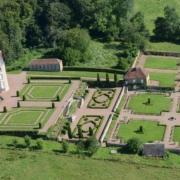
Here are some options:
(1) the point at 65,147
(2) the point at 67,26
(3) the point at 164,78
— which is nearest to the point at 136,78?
(3) the point at 164,78

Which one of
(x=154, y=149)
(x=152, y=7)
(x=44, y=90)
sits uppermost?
(x=152, y=7)

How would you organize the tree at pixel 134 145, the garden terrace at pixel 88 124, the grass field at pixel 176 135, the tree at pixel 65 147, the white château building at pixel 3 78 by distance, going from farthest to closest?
the white château building at pixel 3 78 → the garden terrace at pixel 88 124 → the grass field at pixel 176 135 → the tree at pixel 65 147 → the tree at pixel 134 145

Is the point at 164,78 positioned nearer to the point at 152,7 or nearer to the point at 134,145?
the point at 134,145

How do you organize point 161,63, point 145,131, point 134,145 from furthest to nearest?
point 161,63 < point 145,131 < point 134,145

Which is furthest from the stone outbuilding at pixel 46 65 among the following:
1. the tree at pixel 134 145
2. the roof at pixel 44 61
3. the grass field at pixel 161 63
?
the tree at pixel 134 145

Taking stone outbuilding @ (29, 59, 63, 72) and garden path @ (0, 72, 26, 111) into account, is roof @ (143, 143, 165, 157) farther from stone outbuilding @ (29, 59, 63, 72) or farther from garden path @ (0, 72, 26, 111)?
stone outbuilding @ (29, 59, 63, 72)

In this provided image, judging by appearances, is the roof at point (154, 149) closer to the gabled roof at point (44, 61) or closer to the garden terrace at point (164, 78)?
the garden terrace at point (164, 78)
